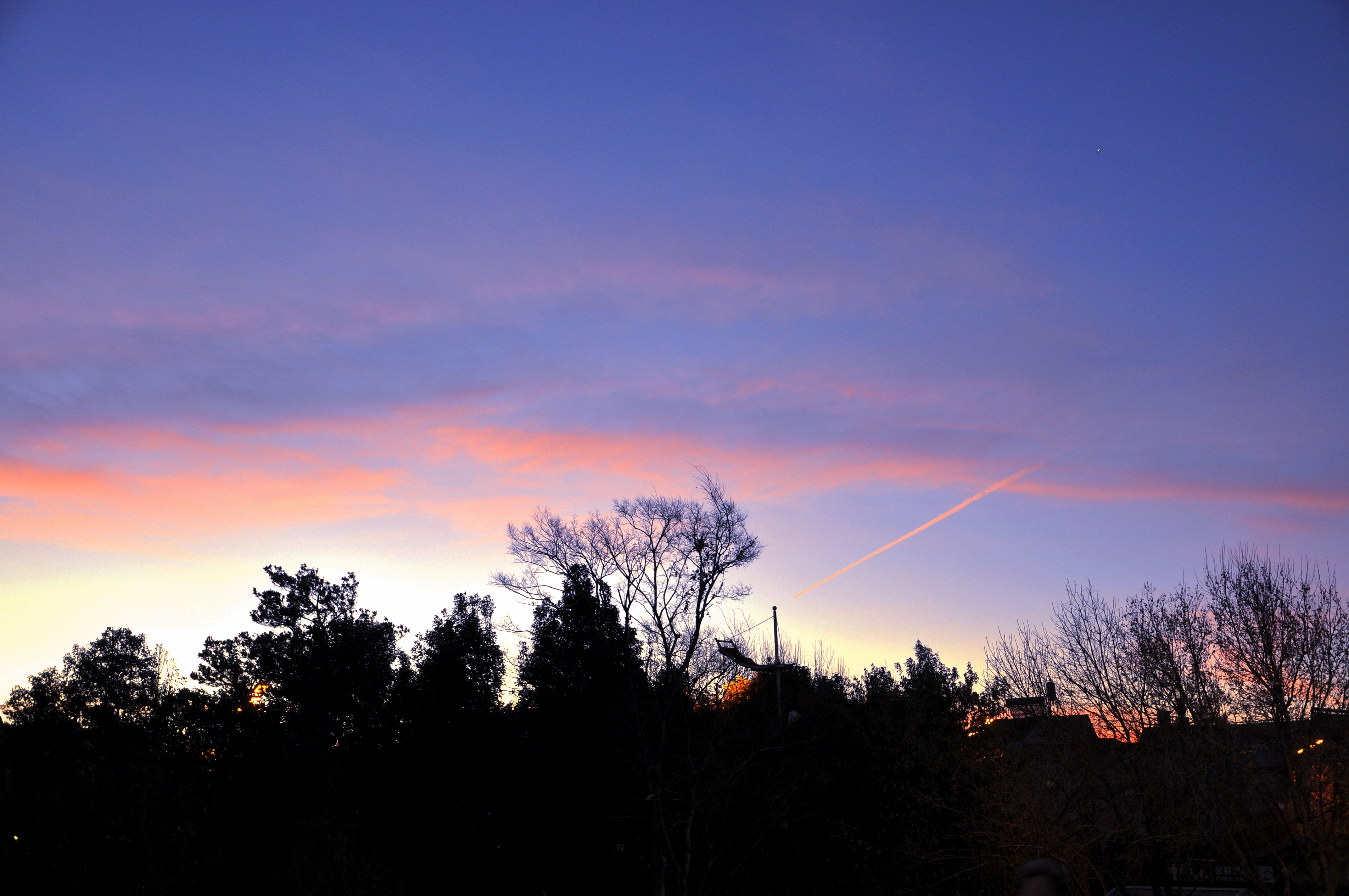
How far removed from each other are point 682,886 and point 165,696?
2155cm

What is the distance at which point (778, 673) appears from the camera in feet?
122

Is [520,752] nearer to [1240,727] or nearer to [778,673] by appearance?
[778,673]

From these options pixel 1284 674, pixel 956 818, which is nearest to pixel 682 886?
pixel 956 818

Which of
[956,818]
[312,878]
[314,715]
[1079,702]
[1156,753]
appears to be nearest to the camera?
[312,878]

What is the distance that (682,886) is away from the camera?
30.3 m

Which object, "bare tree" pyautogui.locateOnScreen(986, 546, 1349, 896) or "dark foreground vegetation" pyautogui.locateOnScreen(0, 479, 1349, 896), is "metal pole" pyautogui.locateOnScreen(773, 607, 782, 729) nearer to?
"dark foreground vegetation" pyautogui.locateOnScreen(0, 479, 1349, 896)

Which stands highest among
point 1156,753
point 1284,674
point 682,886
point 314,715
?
point 314,715

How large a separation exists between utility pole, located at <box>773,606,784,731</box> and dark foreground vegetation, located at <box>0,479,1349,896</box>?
1.93 feet

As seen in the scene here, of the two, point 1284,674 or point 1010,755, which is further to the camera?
point 1010,755

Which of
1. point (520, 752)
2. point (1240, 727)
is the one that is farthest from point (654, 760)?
point (1240, 727)

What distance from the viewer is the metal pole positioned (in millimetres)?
33500

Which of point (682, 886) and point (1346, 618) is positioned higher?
point (1346, 618)

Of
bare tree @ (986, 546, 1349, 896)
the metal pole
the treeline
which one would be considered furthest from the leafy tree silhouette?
bare tree @ (986, 546, 1349, 896)

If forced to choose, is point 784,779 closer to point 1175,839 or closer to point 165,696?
point 1175,839
